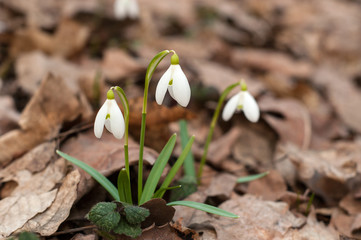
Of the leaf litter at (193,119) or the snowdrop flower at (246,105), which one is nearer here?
the leaf litter at (193,119)

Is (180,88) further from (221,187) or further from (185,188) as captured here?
(221,187)

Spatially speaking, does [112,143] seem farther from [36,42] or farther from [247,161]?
[36,42]

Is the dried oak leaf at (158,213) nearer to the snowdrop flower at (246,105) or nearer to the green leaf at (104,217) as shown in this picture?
the green leaf at (104,217)

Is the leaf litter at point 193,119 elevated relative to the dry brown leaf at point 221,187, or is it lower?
elevated

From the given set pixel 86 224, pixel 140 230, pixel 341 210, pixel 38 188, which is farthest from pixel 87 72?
pixel 341 210

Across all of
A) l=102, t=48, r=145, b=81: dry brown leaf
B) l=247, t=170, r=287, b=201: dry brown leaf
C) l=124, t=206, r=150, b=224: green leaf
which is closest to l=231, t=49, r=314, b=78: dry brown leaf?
l=102, t=48, r=145, b=81: dry brown leaf

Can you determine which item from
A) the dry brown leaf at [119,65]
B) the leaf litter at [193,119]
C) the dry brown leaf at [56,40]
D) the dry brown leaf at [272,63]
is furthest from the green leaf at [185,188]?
the dry brown leaf at [272,63]

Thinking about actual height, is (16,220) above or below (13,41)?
below
